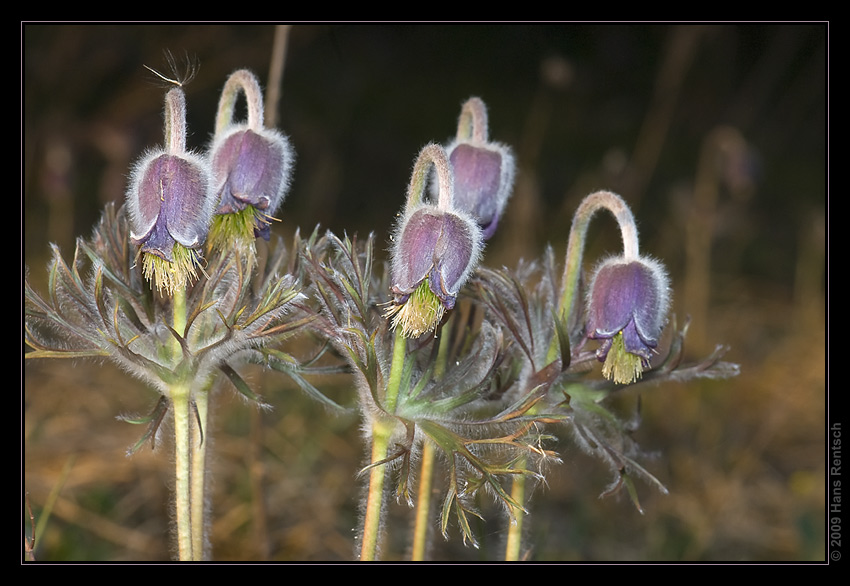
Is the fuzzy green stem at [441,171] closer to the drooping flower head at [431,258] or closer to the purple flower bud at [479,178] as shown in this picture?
the drooping flower head at [431,258]

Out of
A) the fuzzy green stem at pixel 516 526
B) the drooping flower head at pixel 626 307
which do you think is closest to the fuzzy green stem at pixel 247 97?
the drooping flower head at pixel 626 307

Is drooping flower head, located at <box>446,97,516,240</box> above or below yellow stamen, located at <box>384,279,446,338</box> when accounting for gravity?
above

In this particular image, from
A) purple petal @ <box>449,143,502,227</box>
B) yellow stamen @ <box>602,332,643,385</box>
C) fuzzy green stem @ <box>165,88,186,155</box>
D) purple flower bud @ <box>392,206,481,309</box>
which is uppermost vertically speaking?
fuzzy green stem @ <box>165,88,186,155</box>

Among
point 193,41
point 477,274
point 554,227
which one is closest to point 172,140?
point 477,274

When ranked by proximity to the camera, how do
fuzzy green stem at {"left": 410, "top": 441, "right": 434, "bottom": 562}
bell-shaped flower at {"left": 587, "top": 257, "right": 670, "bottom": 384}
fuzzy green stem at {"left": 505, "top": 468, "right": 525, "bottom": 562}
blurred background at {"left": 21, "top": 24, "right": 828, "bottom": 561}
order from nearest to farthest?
bell-shaped flower at {"left": 587, "top": 257, "right": 670, "bottom": 384} < fuzzy green stem at {"left": 505, "top": 468, "right": 525, "bottom": 562} < fuzzy green stem at {"left": 410, "top": 441, "right": 434, "bottom": 562} < blurred background at {"left": 21, "top": 24, "right": 828, "bottom": 561}

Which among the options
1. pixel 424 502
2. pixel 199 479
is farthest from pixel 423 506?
pixel 199 479

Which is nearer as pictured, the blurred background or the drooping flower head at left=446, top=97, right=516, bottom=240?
the drooping flower head at left=446, top=97, right=516, bottom=240

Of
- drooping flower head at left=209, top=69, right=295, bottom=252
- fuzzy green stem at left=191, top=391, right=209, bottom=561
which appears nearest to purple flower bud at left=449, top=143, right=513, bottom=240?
drooping flower head at left=209, top=69, right=295, bottom=252

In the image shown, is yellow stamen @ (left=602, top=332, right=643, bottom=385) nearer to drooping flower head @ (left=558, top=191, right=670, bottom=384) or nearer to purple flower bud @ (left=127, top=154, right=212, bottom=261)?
drooping flower head @ (left=558, top=191, right=670, bottom=384)
